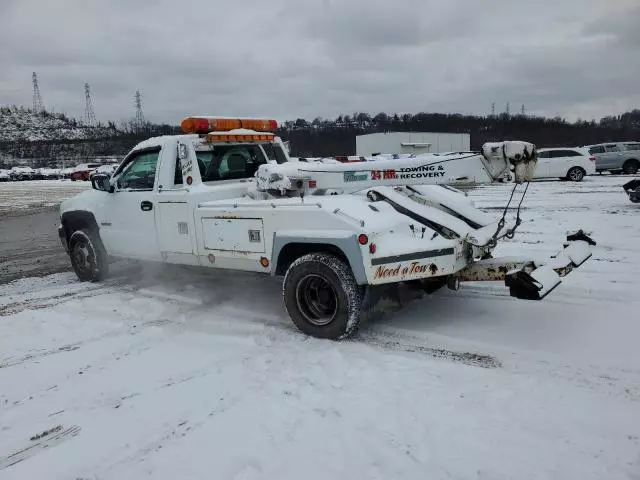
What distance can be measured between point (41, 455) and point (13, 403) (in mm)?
886

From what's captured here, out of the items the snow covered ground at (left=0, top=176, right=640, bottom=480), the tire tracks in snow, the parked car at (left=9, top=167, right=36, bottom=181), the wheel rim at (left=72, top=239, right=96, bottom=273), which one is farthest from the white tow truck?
the parked car at (left=9, top=167, right=36, bottom=181)

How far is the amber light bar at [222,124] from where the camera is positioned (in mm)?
5910

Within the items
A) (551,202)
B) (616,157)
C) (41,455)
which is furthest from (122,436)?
(616,157)

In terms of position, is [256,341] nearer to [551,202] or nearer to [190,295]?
[190,295]

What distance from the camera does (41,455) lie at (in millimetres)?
3178

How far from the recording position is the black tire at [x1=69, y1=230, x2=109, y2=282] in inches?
285

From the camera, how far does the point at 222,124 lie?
6.24m

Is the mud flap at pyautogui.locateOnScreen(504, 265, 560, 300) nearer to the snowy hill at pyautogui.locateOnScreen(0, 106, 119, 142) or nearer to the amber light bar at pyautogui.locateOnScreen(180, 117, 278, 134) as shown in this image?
the amber light bar at pyautogui.locateOnScreen(180, 117, 278, 134)

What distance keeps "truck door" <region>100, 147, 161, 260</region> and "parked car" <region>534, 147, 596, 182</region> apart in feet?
64.4

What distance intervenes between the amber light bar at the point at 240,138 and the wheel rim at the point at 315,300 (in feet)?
7.37

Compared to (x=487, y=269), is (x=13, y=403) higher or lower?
lower

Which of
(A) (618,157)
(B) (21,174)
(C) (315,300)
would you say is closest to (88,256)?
(C) (315,300)

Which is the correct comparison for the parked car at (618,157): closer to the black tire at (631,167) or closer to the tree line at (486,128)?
the black tire at (631,167)

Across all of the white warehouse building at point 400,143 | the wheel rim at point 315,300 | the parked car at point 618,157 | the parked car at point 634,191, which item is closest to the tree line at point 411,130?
the white warehouse building at point 400,143
